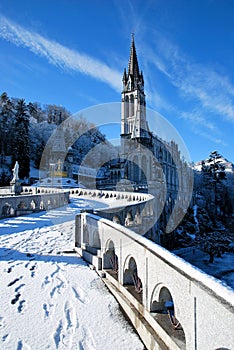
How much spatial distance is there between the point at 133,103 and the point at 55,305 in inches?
2185

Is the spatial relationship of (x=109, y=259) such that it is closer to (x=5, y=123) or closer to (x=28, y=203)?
(x=28, y=203)

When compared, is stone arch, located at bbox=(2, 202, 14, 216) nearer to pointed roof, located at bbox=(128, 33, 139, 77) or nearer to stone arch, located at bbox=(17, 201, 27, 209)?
stone arch, located at bbox=(17, 201, 27, 209)

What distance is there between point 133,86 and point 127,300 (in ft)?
188

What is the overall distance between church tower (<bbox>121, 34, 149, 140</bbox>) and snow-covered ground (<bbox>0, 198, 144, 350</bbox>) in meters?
44.8

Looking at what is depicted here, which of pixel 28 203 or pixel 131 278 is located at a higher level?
pixel 28 203

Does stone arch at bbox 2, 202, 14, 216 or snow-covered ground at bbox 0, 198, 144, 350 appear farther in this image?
stone arch at bbox 2, 202, 14, 216

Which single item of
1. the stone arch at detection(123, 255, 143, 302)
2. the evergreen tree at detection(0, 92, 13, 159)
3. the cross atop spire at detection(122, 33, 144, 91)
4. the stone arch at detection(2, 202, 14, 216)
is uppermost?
the cross atop spire at detection(122, 33, 144, 91)

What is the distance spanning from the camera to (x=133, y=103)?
57.2m

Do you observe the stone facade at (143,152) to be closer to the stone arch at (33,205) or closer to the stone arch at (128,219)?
the stone arch at (33,205)

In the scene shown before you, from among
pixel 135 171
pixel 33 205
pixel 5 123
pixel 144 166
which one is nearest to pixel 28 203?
pixel 33 205

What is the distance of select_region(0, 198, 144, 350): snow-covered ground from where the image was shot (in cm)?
424

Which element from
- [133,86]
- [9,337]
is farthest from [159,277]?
[133,86]

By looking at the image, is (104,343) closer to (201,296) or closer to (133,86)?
(201,296)

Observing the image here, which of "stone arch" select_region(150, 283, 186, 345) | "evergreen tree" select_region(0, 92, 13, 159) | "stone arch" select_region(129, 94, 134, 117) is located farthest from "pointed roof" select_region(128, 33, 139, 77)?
"stone arch" select_region(150, 283, 186, 345)
